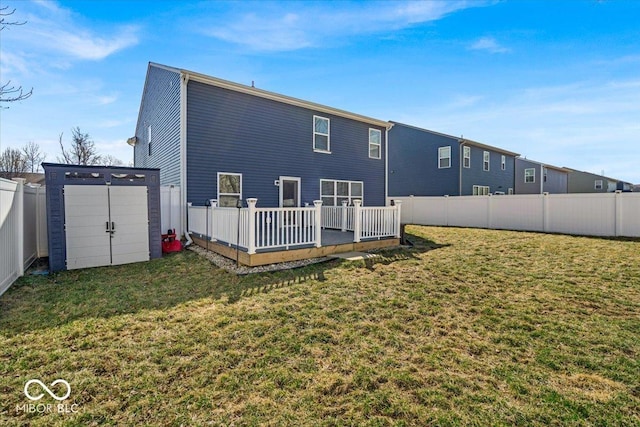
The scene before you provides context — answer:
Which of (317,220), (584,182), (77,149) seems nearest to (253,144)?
(317,220)

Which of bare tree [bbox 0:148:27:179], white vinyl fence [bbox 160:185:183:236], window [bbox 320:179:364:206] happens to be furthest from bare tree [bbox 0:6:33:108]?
bare tree [bbox 0:148:27:179]

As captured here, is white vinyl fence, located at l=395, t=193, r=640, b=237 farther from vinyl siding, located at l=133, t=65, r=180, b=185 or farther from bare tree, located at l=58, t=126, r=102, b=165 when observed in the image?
bare tree, located at l=58, t=126, r=102, b=165

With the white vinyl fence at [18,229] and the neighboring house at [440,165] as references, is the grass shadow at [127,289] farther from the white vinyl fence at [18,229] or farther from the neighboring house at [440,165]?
the neighboring house at [440,165]

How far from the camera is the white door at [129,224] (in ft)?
23.7

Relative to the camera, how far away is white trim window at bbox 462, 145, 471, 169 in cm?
1906

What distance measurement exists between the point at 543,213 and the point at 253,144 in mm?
12339

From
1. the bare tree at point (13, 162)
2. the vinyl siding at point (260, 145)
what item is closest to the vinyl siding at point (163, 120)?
A: the vinyl siding at point (260, 145)

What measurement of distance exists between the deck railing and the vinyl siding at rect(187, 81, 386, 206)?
169cm

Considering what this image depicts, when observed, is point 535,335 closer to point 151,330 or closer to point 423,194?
point 151,330

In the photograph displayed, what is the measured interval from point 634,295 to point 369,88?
468 inches

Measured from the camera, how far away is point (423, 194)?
20.5 meters

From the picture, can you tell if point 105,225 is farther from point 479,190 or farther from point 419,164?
point 479,190

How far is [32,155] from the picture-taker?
28094mm

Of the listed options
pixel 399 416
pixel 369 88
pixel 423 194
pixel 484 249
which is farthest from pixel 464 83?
pixel 399 416
